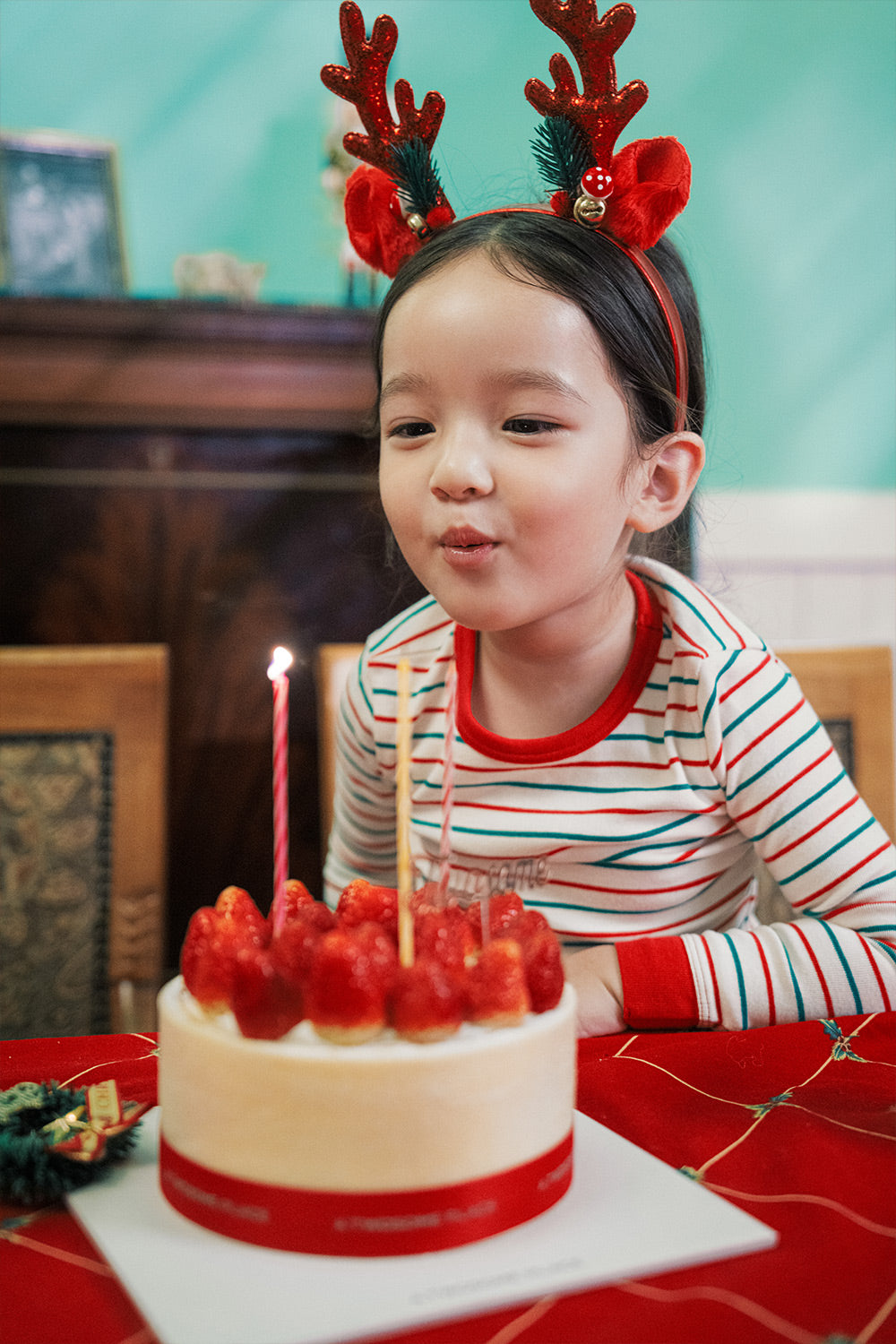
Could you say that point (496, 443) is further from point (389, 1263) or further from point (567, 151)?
point (389, 1263)

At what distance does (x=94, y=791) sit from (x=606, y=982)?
597mm

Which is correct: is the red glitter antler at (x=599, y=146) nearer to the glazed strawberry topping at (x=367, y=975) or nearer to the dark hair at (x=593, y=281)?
the dark hair at (x=593, y=281)

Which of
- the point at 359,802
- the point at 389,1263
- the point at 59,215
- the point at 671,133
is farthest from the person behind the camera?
the point at 671,133

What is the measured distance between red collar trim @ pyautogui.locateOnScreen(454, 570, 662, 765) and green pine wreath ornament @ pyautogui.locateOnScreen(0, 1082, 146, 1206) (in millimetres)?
484

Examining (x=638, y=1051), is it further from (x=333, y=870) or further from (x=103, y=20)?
(x=103, y=20)

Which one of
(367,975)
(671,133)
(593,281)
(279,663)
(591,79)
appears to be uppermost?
(671,133)

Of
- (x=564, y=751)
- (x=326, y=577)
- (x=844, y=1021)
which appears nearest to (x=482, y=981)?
(x=844, y=1021)

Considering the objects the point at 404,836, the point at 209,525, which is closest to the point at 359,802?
the point at 404,836

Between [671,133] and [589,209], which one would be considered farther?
[671,133]

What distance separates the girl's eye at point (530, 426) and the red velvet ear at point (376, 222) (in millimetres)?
239

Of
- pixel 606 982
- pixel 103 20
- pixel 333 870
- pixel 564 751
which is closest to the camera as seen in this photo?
pixel 606 982

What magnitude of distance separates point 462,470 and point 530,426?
0.21ft

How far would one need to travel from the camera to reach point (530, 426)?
0.75 m

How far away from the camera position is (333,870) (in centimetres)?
113
